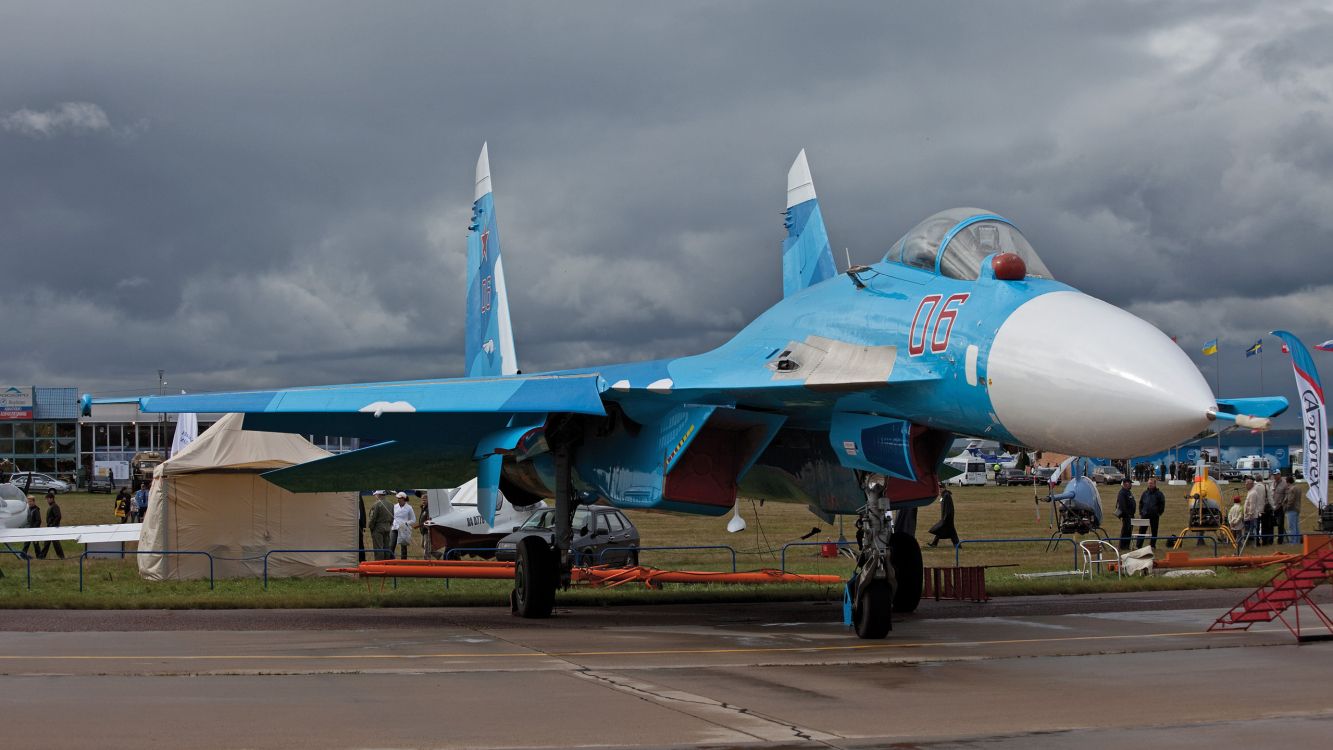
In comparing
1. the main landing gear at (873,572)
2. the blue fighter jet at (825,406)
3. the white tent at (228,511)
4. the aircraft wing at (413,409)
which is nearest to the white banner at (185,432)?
the white tent at (228,511)

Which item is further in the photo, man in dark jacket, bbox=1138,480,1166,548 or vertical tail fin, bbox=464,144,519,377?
man in dark jacket, bbox=1138,480,1166,548

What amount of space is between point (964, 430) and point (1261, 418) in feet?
7.03

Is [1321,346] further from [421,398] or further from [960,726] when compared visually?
[960,726]

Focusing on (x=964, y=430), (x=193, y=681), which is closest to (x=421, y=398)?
(x=193, y=681)

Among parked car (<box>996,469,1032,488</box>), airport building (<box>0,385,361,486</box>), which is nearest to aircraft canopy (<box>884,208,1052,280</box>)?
parked car (<box>996,469,1032,488</box>)

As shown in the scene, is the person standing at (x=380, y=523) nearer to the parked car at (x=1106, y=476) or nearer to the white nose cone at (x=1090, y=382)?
the white nose cone at (x=1090, y=382)

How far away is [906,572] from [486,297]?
858cm

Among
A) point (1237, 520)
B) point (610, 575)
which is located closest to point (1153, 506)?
point (1237, 520)

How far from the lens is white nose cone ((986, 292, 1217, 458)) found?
26.6 feet

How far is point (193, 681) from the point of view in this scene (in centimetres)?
854

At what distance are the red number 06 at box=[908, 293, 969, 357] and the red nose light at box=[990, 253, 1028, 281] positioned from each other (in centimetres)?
31

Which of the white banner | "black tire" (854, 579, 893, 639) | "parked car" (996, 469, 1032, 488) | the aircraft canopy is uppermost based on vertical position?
the aircraft canopy

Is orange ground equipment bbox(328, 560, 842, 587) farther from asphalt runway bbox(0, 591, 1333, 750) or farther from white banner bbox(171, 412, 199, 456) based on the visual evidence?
white banner bbox(171, 412, 199, 456)

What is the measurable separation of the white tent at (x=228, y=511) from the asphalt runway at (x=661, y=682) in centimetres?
583
